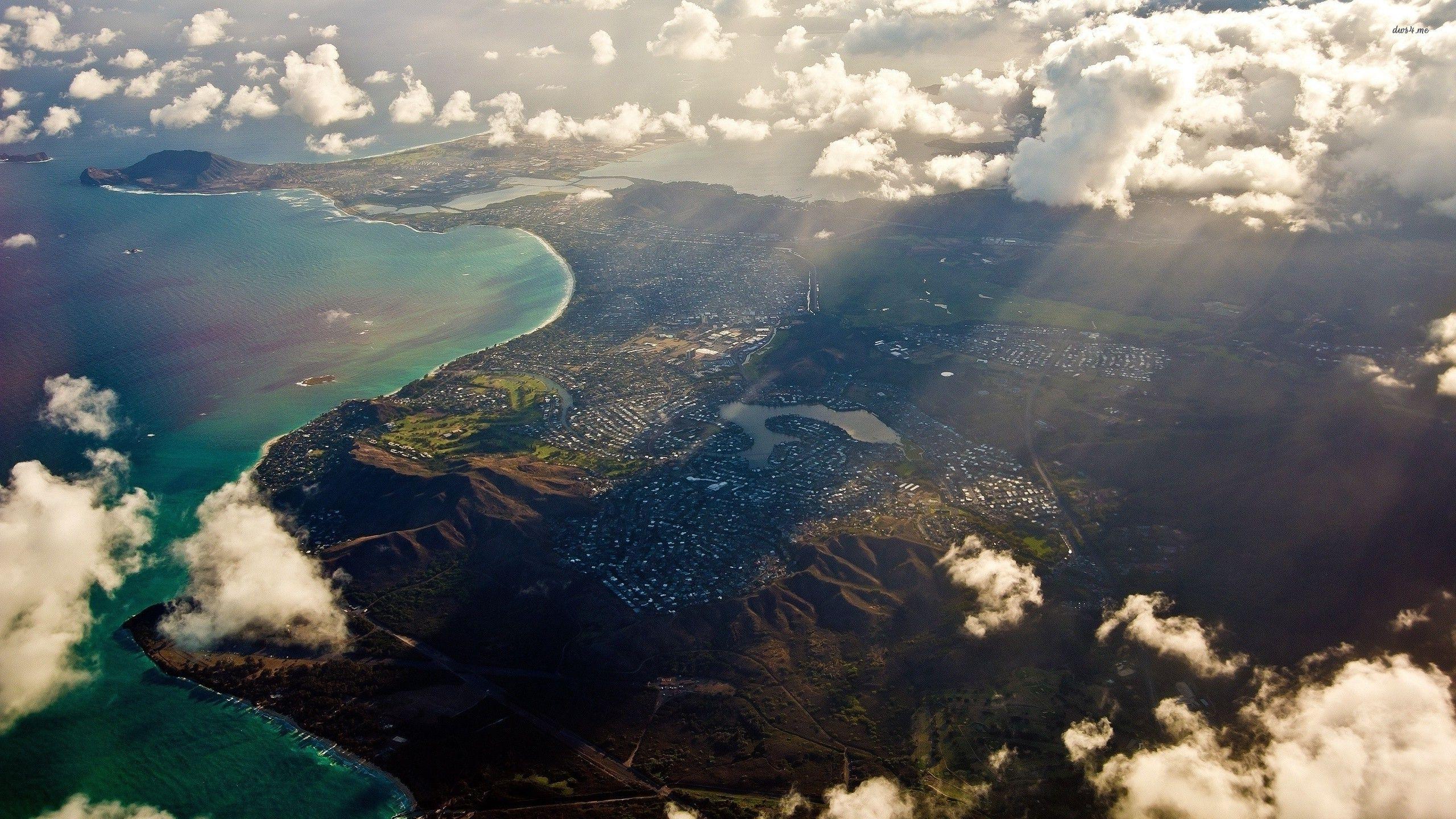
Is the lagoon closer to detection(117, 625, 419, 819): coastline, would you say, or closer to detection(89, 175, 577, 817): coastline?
detection(89, 175, 577, 817): coastline

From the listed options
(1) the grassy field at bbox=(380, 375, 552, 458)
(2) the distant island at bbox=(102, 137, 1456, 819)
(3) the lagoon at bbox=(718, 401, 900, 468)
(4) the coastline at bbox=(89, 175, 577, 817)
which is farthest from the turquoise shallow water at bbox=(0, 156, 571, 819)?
(3) the lagoon at bbox=(718, 401, 900, 468)

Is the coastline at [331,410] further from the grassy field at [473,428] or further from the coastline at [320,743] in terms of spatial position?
the grassy field at [473,428]

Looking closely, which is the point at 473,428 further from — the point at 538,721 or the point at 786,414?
the point at 538,721

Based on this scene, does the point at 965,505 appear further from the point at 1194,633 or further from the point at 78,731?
the point at 78,731

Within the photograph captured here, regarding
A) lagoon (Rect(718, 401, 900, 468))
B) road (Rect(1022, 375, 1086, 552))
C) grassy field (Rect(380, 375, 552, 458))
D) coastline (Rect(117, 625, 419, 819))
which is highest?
grassy field (Rect(380, 375, 552, 458))

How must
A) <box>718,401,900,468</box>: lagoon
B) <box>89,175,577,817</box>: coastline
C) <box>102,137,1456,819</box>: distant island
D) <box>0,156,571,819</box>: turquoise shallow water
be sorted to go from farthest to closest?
<box>718,401,900,468</box>: lagoon, <box>0,156,571,819</box>: turquoise shallow water, <box>102,137,1456,819</box>: distant island, <box>89,175,577,817</box>: coastline

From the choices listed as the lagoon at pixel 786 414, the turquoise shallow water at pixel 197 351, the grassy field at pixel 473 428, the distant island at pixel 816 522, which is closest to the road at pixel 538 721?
the distant island at pixel 816 522

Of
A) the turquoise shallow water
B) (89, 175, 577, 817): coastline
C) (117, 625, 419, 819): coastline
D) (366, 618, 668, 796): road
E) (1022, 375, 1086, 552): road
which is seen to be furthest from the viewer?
(1022, 375, 1086, 552): road
